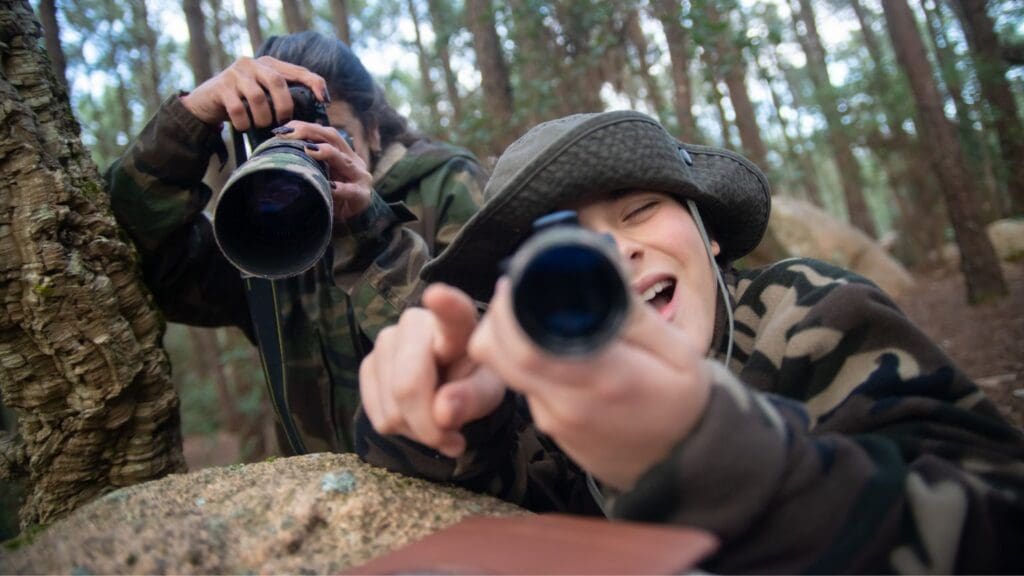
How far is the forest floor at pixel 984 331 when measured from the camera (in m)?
4.42

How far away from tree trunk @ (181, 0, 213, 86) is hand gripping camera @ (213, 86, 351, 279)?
4.40 m

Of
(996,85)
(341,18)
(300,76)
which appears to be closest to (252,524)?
(300,76)

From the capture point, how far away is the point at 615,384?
0.77 meters

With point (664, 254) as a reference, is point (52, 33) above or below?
above

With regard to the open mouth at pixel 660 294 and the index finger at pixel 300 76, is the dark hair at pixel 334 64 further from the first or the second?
the open mouth at pixel 660 294

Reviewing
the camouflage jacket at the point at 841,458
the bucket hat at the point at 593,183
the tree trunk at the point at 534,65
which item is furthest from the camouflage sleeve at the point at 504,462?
the tree trunk at the point at 534,65

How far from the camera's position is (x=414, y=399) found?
103cm

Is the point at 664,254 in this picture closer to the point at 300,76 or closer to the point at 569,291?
the point at 569,291

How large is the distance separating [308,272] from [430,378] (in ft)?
5.32

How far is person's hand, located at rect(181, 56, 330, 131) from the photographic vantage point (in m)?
2.04

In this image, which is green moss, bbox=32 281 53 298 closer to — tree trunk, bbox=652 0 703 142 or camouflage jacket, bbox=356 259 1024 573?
camouflage jacket, bbox=356 259 1024 573

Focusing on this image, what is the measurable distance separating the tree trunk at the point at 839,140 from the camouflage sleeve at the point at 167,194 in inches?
518

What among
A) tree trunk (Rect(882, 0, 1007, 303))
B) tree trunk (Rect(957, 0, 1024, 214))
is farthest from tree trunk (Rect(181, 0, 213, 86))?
tree trunk (Rect(957, 0, 1024, 214))

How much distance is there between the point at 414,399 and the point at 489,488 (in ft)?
1.55
